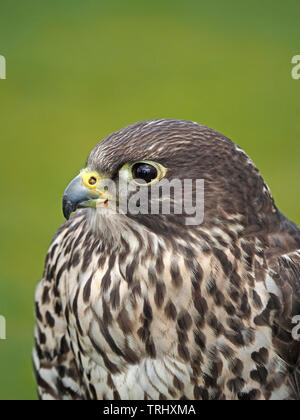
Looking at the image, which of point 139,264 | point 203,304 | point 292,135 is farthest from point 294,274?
point 292,135

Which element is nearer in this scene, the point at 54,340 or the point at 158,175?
the point at 158,175

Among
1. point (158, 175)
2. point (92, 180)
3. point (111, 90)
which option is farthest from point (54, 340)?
point (111, 90)

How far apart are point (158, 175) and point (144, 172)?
0.20ft

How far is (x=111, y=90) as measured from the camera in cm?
960

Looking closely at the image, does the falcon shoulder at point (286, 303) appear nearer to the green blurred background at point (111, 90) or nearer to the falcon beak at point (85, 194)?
the falcon beak at point (85, 194)

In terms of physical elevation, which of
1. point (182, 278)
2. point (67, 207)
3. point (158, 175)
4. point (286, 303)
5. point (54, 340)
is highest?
point (158, 175)

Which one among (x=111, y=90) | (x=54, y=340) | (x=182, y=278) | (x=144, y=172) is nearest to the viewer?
(x=144, y=172)

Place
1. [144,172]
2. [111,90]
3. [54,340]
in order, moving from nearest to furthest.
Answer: [144,172] < [54,340] < [111,90]

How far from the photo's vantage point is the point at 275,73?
33.4ft

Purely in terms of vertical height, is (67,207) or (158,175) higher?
(158,175)

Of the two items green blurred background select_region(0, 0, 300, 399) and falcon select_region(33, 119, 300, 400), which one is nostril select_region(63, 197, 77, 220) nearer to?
falcon select_region(33, 119, 300, 400)

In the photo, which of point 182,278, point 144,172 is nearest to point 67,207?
point 144,172

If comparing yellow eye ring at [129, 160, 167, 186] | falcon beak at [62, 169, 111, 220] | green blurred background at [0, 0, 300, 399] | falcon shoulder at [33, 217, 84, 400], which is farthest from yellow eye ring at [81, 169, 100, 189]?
green blurred background at [0, 0, 300, 399]

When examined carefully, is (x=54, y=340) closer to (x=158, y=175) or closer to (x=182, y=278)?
(x=182, y=278)
